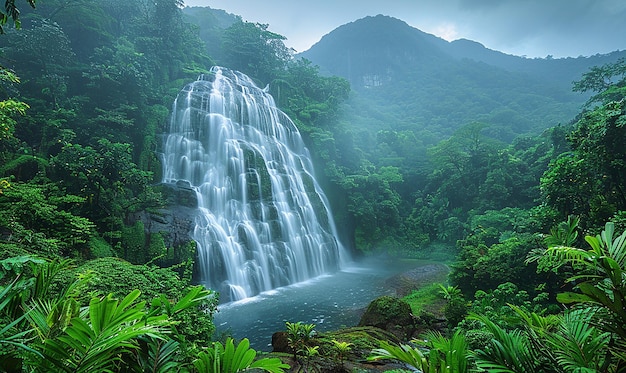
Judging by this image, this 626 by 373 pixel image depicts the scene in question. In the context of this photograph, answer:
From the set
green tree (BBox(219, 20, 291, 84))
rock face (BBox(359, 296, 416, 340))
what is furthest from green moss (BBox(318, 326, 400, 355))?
green tree (BBox(219, 20, 291, 84))

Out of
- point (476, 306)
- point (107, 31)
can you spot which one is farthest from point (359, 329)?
point (107, 31)

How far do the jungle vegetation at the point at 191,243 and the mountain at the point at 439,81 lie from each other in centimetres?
1163

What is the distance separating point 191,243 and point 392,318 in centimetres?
745

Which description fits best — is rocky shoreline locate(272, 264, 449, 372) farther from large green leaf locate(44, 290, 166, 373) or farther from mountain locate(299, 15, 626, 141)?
mountain locate(299, 15, 626, 141)

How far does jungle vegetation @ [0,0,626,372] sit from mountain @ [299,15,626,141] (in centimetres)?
1163

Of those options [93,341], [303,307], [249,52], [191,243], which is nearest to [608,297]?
[93,341]

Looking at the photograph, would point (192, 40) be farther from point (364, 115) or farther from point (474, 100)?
point (474, 100)

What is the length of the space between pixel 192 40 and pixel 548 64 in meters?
97.0

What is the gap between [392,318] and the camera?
752cm

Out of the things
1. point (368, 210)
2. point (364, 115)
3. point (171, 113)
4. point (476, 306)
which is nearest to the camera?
point (476, 306)

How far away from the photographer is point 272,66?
Result: 33.0m

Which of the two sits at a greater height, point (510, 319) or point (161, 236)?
point (161, 236)

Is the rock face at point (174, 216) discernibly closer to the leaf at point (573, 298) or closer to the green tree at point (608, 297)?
the leaf at point (573, 298)

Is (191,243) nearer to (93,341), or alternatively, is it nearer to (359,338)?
(359,338)
